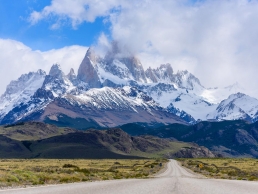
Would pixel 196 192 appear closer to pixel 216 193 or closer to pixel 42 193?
pixel 216 193

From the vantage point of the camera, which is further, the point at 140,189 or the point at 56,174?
the point at 56,174

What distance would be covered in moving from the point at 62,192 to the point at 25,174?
62.9 ft

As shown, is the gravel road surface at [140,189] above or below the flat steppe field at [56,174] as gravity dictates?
below

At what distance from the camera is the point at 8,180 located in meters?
40.8

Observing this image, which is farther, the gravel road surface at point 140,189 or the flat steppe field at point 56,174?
the flat steppe field at point 56,174

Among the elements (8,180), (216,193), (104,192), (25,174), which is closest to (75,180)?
(25,174)

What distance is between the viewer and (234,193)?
102 feet

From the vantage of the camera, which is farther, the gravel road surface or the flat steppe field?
the flat steppe field

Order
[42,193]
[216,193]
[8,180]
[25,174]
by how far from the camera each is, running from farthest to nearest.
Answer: [25,174]
[8,180]
[216,193]
[42,193]

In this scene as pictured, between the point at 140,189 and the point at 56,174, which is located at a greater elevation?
the point at 56,174

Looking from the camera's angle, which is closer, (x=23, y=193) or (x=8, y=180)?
(x=23, y=193)

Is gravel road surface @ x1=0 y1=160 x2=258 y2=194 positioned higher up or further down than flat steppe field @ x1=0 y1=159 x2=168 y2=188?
further down

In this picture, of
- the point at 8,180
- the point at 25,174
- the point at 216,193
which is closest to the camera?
the point at 216,193

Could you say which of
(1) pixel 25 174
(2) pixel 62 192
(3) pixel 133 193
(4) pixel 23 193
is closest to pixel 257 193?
(3) pixel 133 193
